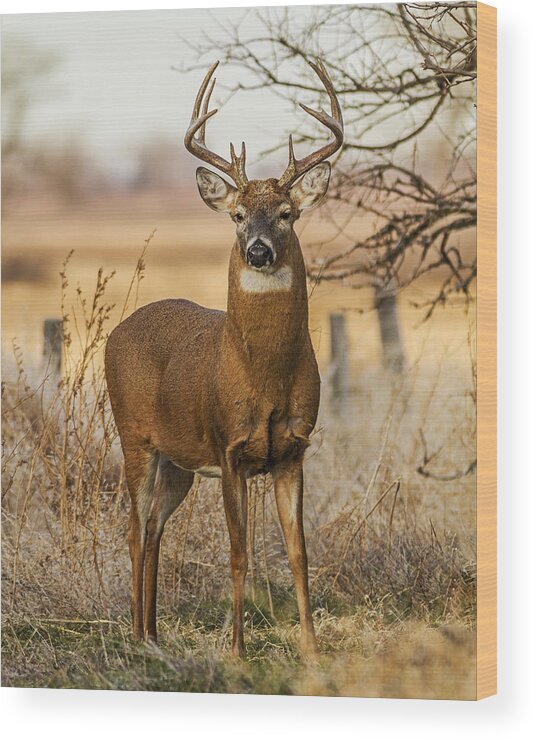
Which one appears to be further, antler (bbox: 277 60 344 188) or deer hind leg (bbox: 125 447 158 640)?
deer hind leg (bbox: 125 447 158 640)

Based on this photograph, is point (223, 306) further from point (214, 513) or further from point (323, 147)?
point (214, 513)

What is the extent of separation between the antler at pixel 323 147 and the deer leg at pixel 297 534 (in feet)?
4.56

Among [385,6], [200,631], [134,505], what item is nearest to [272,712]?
[200,631]

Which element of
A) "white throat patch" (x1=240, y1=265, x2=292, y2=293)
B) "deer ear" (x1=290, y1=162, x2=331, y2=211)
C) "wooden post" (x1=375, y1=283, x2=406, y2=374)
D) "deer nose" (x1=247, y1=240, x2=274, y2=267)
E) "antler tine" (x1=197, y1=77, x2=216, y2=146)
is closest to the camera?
"deer nose" (x1=247, y1=240, x2=274, y2=267)

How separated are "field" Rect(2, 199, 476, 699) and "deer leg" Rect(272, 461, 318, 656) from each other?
0.33 ft

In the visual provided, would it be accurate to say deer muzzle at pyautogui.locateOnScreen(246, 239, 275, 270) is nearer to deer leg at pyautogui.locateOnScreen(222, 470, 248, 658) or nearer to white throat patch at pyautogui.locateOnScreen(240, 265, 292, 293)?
white throat patch at pyautogui.locateOnScreen(240, 265, 292, 293)

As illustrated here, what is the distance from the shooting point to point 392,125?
9641mm

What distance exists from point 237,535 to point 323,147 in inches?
76.0

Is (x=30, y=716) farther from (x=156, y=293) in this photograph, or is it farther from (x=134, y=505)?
(x=156, y=293)

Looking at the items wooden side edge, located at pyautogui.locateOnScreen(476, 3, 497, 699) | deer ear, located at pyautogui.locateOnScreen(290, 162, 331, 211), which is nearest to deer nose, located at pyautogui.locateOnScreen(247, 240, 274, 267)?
deer ear, located at pyautogui.locateOnScreen(290, 162, 331, 211)

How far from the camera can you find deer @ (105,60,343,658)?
9.45 metres

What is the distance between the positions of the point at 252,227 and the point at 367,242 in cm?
66

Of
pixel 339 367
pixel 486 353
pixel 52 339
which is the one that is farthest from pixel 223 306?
pixel 486 353

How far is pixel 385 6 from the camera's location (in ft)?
31.7
